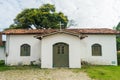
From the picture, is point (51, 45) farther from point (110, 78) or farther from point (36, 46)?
point (110, 78)

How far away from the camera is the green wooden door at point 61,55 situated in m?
19.8

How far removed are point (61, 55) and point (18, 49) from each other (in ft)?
18.0

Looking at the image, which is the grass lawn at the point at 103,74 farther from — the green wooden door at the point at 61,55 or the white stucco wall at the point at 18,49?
the white stucco wall at the point at 18,49

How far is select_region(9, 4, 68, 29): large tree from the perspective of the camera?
1490 inches

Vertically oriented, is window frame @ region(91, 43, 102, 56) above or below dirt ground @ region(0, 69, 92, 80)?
above

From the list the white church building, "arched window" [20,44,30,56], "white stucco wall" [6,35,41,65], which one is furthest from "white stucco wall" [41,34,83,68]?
"arched window" [20,44,30,56]

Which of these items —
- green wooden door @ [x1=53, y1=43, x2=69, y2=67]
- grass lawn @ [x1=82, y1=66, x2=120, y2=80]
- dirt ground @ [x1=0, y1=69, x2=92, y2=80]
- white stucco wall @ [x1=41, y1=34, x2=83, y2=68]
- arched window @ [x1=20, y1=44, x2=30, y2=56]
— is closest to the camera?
dirt ground @ [x1=0, y1=69, x2=92, y2=80]

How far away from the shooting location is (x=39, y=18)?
37.8 m

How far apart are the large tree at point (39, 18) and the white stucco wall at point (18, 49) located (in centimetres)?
1512

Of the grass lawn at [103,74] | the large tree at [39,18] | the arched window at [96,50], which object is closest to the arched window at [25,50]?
the arched window at [96,50]

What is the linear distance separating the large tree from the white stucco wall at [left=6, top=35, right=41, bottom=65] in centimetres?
1512

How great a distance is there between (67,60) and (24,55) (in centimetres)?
550

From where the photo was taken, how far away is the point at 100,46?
22.7m

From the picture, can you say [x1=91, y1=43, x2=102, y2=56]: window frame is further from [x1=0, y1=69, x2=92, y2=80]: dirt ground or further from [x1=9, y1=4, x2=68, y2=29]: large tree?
[x1=9, y1=4, x2=68, y2=29]: large tree
